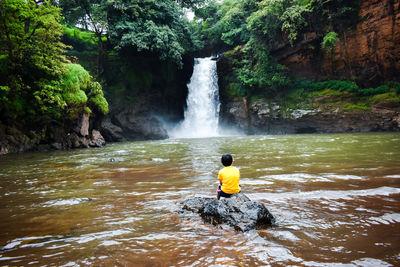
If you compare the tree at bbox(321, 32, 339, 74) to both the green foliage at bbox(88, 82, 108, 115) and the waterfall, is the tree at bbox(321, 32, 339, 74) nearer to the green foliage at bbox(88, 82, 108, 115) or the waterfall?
the waterfall

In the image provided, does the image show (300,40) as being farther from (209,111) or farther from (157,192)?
(157,192)

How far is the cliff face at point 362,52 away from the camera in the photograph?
1778cm

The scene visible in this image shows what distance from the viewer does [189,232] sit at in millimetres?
2916

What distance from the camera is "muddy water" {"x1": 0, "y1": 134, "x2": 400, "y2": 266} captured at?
2312mm

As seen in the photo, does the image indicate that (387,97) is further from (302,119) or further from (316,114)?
(302,119)

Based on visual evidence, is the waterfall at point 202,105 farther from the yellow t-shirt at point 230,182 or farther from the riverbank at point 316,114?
the yellow t-shirt at point 230,182

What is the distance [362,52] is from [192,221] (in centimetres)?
2138

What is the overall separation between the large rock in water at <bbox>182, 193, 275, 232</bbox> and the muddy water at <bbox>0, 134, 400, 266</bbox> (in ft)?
0.45

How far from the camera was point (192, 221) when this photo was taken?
3.26 m

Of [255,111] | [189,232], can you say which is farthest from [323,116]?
[189,232]

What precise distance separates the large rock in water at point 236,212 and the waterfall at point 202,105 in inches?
871

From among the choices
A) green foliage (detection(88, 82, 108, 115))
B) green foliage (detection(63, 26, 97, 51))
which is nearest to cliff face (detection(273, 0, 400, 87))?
green foliage (detection(88, 82, 108, 115))

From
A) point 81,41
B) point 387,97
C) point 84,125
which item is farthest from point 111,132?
point 387,97

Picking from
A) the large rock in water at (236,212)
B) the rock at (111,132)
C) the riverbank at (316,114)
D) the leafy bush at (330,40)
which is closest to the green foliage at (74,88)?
the rock at (111,132)
